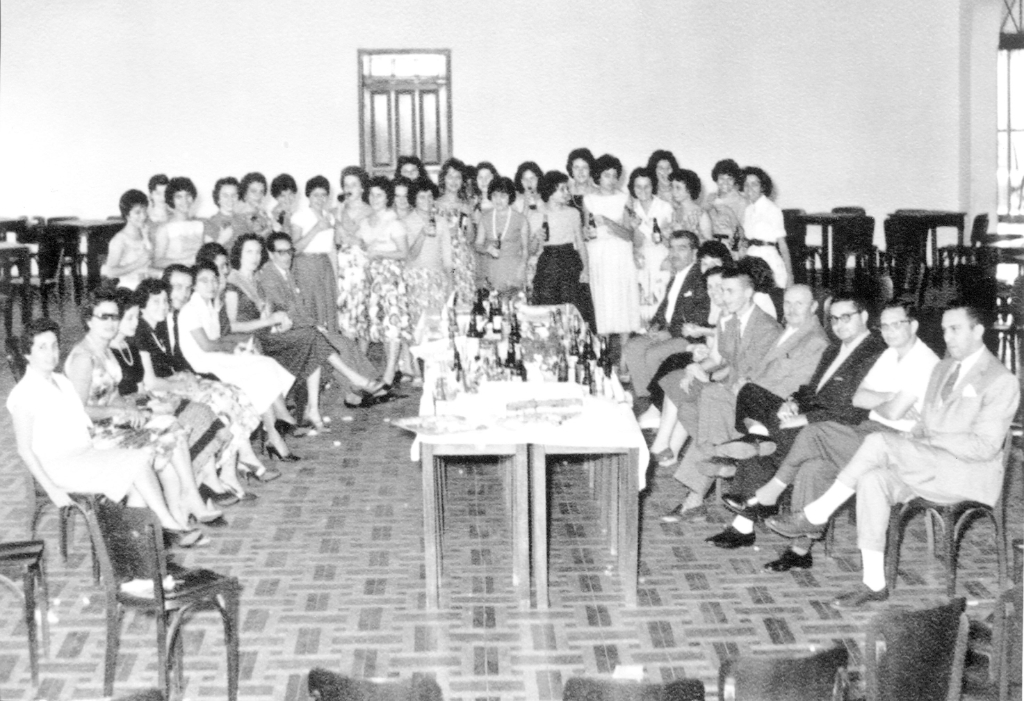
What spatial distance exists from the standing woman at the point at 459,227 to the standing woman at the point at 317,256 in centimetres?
84

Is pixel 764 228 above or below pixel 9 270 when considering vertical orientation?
above

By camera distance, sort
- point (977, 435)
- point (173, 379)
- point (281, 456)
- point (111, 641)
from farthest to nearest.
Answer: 1. point (281, 456)
2. point (173, 379)
3. point (977, 435)
4. point (111, 641)

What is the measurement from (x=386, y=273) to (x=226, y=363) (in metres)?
2.25

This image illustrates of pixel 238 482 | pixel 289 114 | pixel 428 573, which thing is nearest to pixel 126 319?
pixel 238 482

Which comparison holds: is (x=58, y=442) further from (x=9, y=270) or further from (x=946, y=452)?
(x=9, y=270)

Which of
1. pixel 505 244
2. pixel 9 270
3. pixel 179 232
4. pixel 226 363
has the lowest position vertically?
pixel 226 363

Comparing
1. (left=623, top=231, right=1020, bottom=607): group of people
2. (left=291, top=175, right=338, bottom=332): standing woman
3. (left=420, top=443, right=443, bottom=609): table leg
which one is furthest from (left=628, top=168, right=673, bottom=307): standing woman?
(left=420, top=443, right=443, bottom=609): table leg

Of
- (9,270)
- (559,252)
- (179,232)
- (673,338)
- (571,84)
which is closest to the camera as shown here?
(673,338)

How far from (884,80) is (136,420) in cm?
1038

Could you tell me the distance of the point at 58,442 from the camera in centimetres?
551

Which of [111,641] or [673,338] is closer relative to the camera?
[111,641]

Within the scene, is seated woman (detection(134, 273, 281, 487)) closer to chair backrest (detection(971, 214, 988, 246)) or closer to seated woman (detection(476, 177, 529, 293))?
seated woman (detection(476, 177, 529, 293))

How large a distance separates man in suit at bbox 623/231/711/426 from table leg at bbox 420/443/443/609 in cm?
284

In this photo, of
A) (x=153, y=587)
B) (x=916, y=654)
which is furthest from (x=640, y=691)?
(x=153, y=587)
